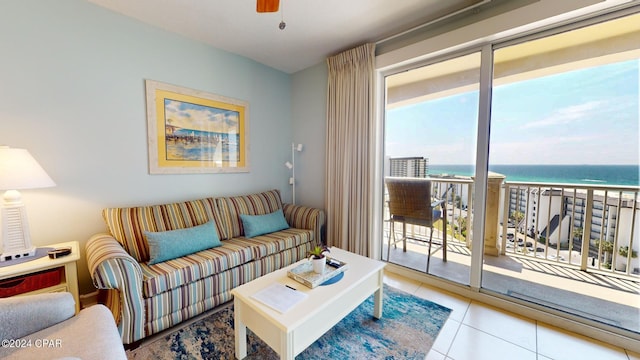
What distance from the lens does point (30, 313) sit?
106 cm

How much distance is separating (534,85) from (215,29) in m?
2.94

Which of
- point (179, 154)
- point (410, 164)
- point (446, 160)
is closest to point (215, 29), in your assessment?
point (179, 154)

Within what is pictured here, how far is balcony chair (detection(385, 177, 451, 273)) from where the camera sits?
260 cm

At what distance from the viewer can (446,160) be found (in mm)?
2418

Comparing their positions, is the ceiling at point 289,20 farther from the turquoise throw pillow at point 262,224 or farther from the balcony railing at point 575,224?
the turquoise throw pillow at point 262,224

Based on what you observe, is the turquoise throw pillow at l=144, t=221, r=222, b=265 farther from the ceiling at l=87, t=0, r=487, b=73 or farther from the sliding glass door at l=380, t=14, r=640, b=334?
the sliding glass door at l=380, t=14, r=640, b=334

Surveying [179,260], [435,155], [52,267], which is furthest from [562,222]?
[52,267]

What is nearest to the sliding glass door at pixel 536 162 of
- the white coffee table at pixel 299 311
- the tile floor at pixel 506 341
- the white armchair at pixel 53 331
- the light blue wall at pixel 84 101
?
the tile floor at pixel 506 341

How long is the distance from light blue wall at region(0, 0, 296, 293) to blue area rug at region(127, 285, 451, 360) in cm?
111

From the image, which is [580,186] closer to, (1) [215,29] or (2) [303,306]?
(2) [303,306]

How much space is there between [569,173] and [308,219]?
2.42m

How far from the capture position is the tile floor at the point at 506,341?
60.4 inches

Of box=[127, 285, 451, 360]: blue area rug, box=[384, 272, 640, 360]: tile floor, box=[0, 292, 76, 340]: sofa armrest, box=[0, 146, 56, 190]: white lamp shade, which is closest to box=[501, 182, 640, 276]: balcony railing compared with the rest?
box=[384, 272, 640, 360]: tile floor

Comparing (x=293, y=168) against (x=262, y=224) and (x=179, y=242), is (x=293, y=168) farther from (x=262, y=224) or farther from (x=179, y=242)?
(x=179, y=242)
